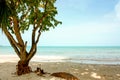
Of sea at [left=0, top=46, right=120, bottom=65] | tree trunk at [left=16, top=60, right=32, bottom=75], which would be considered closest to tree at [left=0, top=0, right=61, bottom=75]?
tree trunk at [left=16, top=60, right=32, bottom=75]

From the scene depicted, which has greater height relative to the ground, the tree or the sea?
the tree

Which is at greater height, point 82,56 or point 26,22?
point 26,22

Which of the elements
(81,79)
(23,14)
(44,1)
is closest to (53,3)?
(44,1)

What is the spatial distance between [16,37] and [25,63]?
1419 millimetres

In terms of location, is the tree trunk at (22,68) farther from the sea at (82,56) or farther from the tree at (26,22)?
the sea at (82,56)

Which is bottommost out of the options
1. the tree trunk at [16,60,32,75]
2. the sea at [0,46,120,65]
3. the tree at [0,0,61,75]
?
the sea at [0,46,120,65]

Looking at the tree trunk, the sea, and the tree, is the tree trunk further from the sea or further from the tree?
the sea

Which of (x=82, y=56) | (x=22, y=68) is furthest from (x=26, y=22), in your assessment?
(x=82, y=56)

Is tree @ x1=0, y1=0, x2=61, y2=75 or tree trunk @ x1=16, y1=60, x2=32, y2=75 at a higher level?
tree @ x1=0, y1=0, x2=61, y2=75

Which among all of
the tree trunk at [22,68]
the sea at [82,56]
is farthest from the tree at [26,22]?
the sea at [82,56]

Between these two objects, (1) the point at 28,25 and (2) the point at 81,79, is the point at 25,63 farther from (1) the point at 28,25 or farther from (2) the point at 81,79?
(2) the point at 81,79

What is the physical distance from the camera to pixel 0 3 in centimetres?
980

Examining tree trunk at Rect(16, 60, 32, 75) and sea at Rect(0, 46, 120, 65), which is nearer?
tree trunk at Rect(16, 60, 32, 75)

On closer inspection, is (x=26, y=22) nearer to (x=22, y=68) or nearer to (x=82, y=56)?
(x=22, y=68)
